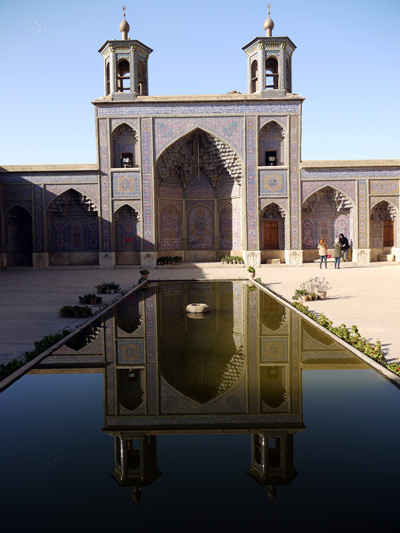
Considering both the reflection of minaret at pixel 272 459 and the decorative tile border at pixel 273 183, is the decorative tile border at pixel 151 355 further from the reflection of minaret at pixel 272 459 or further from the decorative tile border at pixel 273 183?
the decorative tile border at pixel 273 183

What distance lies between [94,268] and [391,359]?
16576mm

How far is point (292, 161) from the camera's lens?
19.7 meters

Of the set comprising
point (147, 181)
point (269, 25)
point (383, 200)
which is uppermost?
point (269, 25)

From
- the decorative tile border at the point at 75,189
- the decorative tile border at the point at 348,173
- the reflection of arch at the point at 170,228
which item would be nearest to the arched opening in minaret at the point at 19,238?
the decorative tile border at the point at 75,189

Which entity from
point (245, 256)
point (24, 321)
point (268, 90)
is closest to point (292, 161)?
point (268, 90)

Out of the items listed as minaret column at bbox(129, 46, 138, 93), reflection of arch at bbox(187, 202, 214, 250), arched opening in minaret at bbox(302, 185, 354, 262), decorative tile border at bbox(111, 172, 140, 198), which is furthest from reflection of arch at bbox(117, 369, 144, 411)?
minaret column at bbox(129, 46, 138, 93)

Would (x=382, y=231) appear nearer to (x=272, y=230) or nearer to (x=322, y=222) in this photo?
(x=322, y=222)

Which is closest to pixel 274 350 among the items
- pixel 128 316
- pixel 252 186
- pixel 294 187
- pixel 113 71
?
pixel 128 316

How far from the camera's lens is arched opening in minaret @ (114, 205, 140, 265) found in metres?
20.3

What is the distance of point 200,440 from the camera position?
3.35m

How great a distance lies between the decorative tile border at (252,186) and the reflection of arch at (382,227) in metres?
5.58

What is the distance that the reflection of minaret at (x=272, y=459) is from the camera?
9.38ft

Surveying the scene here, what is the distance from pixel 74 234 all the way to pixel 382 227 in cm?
1410

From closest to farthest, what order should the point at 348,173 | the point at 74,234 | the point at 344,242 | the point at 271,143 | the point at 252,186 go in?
the point at 252,186
the point at 344,242
the point at 348,173
the point at 271,143
the point at 74,234
